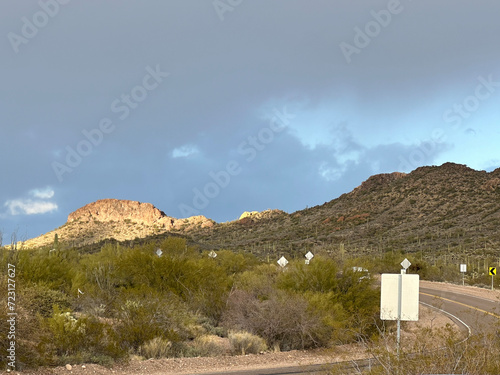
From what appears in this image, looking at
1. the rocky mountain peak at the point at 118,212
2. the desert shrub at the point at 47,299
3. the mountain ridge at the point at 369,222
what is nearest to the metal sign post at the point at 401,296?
the desert shrub at the point at 47,299

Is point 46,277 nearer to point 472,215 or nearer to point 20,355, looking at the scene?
point 20,355

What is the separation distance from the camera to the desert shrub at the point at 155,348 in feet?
48.8

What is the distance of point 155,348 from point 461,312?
18172 mm

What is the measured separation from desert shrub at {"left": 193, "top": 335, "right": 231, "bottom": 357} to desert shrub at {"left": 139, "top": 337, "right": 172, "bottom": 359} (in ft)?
3.31

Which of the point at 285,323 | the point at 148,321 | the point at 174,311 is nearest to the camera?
the point at 148,321

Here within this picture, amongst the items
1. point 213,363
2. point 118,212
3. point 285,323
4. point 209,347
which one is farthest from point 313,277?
point 118,212

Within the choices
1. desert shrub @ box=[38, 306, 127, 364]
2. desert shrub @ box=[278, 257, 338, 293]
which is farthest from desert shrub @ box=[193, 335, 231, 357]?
desert shrub @ box=[278, 257, 338, 293]

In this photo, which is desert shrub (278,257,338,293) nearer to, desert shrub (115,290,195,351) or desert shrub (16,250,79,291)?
desert shrub (115,290,195,351)

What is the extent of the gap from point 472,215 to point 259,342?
248 ft

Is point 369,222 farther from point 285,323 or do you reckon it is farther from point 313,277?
point 285,323

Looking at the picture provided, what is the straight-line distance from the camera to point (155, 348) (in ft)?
49.0

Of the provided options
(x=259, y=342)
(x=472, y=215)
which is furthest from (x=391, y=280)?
(x=472, y=215)

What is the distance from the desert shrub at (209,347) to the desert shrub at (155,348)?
101 cm

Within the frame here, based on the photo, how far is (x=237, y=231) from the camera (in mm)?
108500
